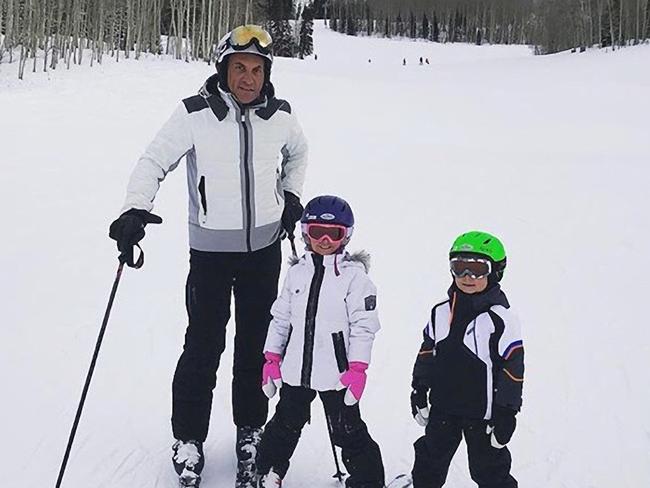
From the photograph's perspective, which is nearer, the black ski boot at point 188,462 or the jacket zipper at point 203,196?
the jacket zipper at point 203,196

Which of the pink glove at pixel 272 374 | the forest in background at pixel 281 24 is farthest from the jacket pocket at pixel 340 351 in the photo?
the forest in background at pixel 281 24

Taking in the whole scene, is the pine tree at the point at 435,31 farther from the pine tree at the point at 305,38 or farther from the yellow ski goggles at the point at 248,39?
the yellow ski goggles at the point at 248,39

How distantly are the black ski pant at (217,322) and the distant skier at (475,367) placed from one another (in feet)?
2.73

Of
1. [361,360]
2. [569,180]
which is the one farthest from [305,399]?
[569,180]

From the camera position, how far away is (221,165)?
10.7 feet

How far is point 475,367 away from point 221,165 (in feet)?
4.46

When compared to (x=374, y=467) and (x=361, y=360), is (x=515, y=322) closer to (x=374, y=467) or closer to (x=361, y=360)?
(x=361, y=360)

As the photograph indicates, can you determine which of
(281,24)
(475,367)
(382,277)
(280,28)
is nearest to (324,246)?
(475,367)

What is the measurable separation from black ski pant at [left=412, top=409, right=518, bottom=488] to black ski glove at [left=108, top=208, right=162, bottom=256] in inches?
55.6

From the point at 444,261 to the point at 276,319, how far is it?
4.63 m

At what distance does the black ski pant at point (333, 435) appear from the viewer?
3.14m

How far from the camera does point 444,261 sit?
756 centimetres

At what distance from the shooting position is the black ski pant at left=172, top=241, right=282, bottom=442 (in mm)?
3387

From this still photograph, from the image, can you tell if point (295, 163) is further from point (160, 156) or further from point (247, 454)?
point (247, 454)
